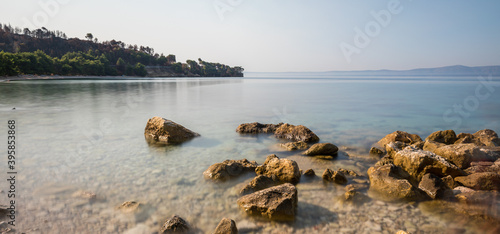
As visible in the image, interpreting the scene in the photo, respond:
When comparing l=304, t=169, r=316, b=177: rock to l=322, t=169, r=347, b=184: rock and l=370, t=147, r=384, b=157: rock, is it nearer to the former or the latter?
l=322, t=169, r=347, b=184: rock

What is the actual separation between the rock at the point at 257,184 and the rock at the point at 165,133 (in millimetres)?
6576

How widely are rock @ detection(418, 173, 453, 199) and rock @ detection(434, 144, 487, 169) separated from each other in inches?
106

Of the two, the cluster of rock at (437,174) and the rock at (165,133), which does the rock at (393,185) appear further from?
the rock at (165,133)

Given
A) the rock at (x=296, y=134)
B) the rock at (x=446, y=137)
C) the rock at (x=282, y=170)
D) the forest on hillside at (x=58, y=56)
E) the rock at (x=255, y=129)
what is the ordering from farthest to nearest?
the forest on hillside at (x=58, y=56)
the rock at (x=255, y=129)
the rock at (x=296, y=134)
the rock at (x=446, y=137)
the rock at (x=282, y=170)

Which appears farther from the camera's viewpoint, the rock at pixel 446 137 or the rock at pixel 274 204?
the rock at pixel 446 137

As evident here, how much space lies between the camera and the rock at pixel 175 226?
213 inches

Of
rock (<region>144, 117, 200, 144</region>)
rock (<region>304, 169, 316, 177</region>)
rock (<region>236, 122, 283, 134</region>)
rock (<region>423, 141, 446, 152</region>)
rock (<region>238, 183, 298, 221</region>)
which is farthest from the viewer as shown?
rock (<region>236, 122, 283, 134</region>)

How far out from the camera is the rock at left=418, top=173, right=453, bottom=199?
7004mm

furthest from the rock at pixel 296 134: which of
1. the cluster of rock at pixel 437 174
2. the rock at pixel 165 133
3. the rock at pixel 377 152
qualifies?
the rock at pixel 165 133

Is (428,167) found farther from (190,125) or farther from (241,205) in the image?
(190,125)

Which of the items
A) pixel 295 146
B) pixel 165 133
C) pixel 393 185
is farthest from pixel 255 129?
pixel 393 185

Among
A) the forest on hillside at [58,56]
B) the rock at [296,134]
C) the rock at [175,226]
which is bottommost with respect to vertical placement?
the rock at [175,226]

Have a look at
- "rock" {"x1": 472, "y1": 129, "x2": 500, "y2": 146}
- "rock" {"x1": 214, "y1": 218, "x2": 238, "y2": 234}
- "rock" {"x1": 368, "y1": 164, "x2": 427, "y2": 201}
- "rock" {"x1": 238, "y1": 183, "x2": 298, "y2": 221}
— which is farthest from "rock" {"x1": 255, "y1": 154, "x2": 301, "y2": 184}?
"rock" {"x1": 472, "y1": 129, "x2": 500, "y2": 146}

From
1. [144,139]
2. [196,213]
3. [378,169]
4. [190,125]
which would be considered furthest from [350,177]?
[190,125]
